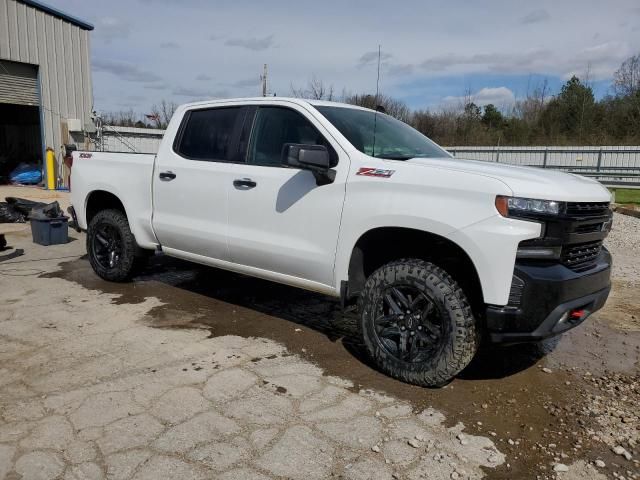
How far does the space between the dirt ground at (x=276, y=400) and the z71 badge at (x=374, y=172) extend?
1.43 metres

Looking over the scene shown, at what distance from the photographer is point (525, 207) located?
2990 mm

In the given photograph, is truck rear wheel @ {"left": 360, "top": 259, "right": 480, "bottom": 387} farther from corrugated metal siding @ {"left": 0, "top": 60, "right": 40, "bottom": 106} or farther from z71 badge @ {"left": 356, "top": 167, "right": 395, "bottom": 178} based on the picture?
corrugated metal siding @ {"left": 0, "top": 60, "right": 40, "bottom": 106}

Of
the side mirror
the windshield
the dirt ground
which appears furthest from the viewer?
the windshield

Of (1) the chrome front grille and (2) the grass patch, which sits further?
(2) the grass patch

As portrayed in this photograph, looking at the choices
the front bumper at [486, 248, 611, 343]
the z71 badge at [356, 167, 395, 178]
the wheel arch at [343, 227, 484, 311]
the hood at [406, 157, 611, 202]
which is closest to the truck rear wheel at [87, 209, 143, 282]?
the wheel arch at [343, 227, 484, 311]

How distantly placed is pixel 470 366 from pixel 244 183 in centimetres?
231

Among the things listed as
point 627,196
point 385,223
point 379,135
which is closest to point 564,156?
point 627,196

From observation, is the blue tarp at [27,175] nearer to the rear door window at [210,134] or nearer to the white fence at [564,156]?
the rear door window at [210,134]

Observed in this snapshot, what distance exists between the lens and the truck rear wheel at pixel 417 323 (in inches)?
129

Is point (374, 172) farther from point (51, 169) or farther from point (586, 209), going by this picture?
point (51, 169)

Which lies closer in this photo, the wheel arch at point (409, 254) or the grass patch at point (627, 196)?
the wheel arch at point (409, 254)

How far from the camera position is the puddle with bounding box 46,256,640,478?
306 centimetres

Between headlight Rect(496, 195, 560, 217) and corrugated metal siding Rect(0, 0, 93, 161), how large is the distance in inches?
611

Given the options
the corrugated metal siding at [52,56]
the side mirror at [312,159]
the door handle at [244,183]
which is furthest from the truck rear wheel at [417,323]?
the corrugated metal siding at [52,56]
